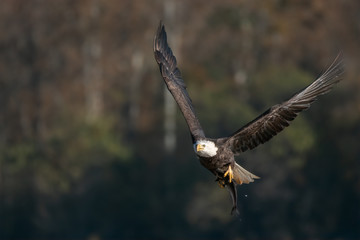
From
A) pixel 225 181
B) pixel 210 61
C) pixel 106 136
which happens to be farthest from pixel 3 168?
pixel 225 181

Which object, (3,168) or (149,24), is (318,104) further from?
(3,168)

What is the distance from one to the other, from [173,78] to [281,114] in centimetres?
232

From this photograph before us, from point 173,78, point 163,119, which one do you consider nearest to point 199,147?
point 173,78

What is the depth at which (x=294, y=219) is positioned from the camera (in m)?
27.7

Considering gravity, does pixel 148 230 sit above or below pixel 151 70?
below

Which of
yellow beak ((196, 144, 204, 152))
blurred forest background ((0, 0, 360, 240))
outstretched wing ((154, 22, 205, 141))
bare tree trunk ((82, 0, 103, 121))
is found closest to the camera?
yellow beak ((196, 144, 204, 152))

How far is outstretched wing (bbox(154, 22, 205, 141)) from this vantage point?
13.1 m

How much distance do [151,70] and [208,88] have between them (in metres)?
1.89

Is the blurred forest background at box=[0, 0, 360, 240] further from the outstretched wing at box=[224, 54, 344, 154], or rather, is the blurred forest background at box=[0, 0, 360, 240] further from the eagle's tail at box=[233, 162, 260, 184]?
the outstretched wing at box=[224, 54, 344, 154]

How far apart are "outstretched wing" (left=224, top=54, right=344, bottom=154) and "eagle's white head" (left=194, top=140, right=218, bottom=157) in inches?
13.3

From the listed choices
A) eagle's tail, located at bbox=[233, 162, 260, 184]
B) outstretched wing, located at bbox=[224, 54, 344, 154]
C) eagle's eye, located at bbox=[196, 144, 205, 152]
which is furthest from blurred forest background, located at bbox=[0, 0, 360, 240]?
eagle's eye, located at bbox=[196, 144, 205, 152]

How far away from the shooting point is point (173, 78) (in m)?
13.9

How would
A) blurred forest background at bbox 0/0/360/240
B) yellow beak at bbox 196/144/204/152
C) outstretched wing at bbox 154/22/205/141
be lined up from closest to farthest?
yellow beak at bbox 196/144/204/152 < outstretched wing at bbox 154/22/205/141 < blurred forest background at bbox 0/0/360/240

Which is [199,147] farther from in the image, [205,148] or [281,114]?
[281,114]
